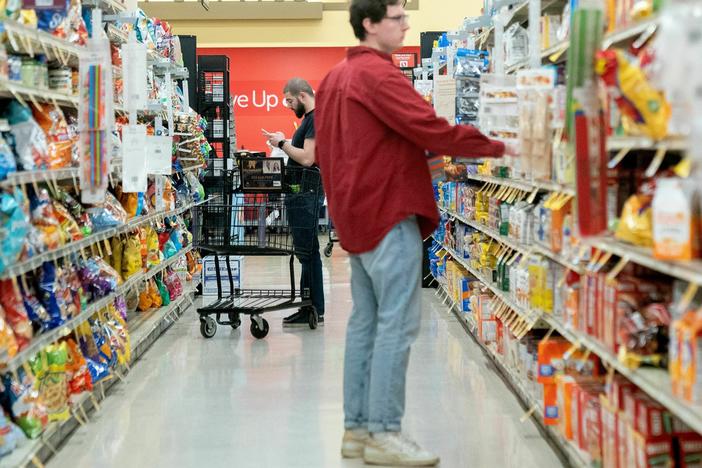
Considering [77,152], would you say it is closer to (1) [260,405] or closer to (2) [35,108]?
(2) [35,108]

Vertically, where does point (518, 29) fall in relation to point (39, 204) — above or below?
above

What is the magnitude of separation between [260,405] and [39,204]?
1.55 metres

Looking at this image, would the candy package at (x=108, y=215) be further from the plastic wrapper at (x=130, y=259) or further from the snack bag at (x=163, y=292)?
the snack bag at (x=163, y=292)

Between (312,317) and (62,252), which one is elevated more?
(62,252)

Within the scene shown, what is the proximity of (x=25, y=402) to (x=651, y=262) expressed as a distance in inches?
93.6

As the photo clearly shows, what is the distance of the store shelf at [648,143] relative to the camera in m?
2.38

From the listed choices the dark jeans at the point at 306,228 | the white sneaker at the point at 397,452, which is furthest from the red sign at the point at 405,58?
the white sneaker at the point at 397,452

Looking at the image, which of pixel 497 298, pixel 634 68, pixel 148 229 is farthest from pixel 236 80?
pixel 634 68

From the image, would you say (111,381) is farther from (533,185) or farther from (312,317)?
(533,185)

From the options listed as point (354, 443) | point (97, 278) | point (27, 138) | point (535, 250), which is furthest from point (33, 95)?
point (535, 250)

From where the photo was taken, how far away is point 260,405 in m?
4.83

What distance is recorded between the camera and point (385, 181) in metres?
3.65

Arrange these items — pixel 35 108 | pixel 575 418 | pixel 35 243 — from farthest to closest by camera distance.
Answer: pixel 35 108
pixel 35 243
pixel 575 418

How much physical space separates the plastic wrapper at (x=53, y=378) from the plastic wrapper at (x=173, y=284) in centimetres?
316
